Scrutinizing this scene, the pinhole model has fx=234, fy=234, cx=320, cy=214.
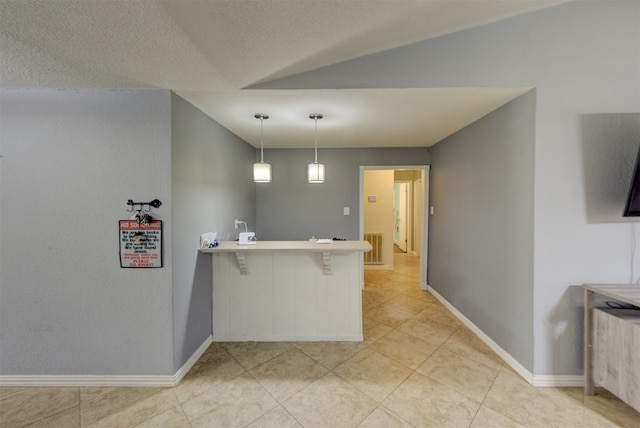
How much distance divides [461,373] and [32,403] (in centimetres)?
324

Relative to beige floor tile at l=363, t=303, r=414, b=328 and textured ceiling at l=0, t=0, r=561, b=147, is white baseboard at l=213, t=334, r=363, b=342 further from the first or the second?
textured ceiling at l=0, t=0, r=561, b=147

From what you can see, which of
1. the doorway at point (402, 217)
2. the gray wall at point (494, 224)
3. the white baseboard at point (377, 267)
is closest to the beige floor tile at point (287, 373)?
the gray wall at point (494, 224)

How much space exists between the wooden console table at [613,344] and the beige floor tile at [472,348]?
558mm

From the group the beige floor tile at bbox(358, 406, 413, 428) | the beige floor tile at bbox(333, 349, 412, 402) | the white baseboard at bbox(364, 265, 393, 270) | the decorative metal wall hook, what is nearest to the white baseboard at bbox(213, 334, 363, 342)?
the beige floor tile at bbox(333, 349, 412, 402)

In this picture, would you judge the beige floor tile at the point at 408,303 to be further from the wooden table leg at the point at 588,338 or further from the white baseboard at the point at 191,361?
the white baseboard at the point at 191,361

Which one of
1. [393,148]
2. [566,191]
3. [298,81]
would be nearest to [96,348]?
[298,81]

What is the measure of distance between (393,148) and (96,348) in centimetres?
410

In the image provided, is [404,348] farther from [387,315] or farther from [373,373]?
[387,315]

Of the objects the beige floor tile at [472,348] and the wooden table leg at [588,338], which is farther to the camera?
the beige floor tile at [472,348]

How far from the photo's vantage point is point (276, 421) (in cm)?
152

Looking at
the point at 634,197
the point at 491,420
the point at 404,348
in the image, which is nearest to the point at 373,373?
the point at 404,348

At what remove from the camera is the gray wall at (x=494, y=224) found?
1.88 meters

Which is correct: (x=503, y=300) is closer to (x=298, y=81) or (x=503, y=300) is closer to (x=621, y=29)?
(x=621, y=29)

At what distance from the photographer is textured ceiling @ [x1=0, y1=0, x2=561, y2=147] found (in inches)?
46.6
